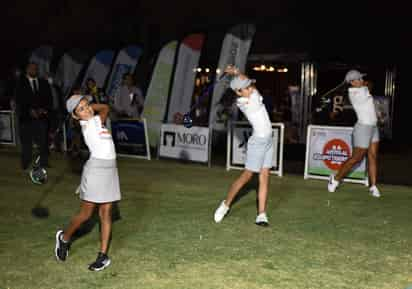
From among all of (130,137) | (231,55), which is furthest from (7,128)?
(231,55)

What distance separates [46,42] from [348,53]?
1423cm

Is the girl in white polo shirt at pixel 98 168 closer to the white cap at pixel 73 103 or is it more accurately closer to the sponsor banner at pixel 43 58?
the white cap at pixel 73 103

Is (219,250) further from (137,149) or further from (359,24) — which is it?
(359,24)

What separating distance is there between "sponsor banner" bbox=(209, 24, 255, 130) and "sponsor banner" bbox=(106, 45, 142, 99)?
145 inches

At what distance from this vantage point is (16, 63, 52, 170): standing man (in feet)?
34.4

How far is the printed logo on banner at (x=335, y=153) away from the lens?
409 inches

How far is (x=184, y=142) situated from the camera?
1268 centimetres

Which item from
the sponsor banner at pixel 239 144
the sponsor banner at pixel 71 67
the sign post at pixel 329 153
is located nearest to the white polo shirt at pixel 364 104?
the sign post at pixel 329 153

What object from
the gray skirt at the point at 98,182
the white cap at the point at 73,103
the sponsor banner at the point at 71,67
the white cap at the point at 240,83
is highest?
the sponsor banner at the point at 71,67

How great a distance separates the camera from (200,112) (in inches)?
725

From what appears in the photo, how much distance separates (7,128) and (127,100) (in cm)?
393

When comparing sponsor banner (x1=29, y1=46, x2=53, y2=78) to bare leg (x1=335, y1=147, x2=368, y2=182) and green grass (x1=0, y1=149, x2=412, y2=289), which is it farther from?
bare leg (x1=335, y1=147, x2=368, y2=182)

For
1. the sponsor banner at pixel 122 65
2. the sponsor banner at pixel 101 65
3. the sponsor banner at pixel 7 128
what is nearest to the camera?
the sponsor banner at pixel 7 128

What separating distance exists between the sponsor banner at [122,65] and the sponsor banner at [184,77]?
204cm
